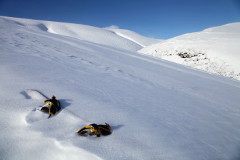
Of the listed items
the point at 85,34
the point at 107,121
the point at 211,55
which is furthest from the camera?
the point at 85,34

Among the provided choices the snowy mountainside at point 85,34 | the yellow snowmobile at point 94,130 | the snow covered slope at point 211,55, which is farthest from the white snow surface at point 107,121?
the snowy mountainside at point 85,34

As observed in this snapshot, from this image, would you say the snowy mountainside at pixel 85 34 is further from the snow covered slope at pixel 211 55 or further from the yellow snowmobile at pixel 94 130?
the yellow snowmobile at pixel 94 130

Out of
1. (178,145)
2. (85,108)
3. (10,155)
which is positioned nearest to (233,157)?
(178,145)

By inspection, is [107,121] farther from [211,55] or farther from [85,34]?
[85,34]

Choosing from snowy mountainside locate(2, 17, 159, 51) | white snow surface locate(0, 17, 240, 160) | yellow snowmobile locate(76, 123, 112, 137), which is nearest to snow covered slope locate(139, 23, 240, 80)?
white snow surface locate(0, 17, 240, 160)

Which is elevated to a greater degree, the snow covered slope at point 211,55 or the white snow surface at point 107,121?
the snow covered slope at point 211,55

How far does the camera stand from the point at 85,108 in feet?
4.52

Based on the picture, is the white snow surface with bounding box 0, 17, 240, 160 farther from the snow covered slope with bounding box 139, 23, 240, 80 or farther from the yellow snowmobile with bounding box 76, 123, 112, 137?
the snow covered slope with bounding box 139, 23, 240, 80

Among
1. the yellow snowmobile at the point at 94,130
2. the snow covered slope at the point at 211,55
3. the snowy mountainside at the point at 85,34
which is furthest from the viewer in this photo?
the snowy mountainside at the point at 85,34

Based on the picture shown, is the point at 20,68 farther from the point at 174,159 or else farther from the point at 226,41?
the point at 226,41

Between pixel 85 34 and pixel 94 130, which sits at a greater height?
pixel 85 34

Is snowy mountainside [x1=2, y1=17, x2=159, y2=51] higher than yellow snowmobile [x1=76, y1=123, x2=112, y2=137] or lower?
higher

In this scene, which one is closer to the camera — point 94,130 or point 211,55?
point 94,130

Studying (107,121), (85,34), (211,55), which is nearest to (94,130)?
(107,121)
